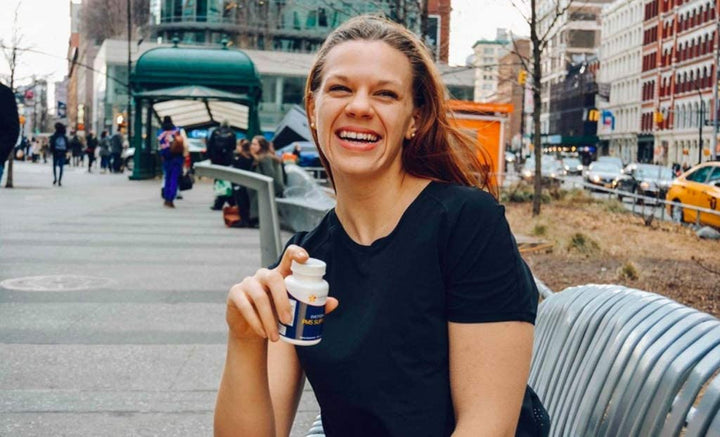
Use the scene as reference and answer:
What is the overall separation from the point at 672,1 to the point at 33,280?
84.7 m

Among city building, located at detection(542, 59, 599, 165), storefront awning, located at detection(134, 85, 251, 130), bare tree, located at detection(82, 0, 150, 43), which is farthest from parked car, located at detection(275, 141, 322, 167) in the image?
city building, located at detection(542, 59, 599, 165)

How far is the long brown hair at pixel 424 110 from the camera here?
2533 mm

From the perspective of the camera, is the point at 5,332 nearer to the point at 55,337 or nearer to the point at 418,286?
the point at 55,337

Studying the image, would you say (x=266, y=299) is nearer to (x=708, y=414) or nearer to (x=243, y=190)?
(x=708, y=414)

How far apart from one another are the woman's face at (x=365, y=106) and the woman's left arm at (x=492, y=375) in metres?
0.53

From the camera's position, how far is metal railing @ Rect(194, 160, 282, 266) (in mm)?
6836

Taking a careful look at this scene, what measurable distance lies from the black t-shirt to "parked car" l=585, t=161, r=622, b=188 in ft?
110

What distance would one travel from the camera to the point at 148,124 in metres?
29.3

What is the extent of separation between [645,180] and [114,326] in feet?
91.2

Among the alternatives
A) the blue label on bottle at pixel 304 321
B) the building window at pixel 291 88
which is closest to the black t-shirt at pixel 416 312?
the blue label on bottle at pixel 304 321

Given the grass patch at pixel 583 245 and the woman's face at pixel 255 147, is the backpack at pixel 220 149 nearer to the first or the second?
the woman's face at pixel 255 147

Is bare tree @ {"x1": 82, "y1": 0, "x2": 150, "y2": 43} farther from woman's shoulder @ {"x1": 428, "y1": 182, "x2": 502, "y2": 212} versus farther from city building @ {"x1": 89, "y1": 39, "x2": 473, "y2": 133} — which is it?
woman's shoulder @ {"x1": 428, "y1": 182, "x2": 502, "y2": 212}

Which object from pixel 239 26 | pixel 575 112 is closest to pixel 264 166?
pixel 239 26

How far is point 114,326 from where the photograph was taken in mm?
6922
